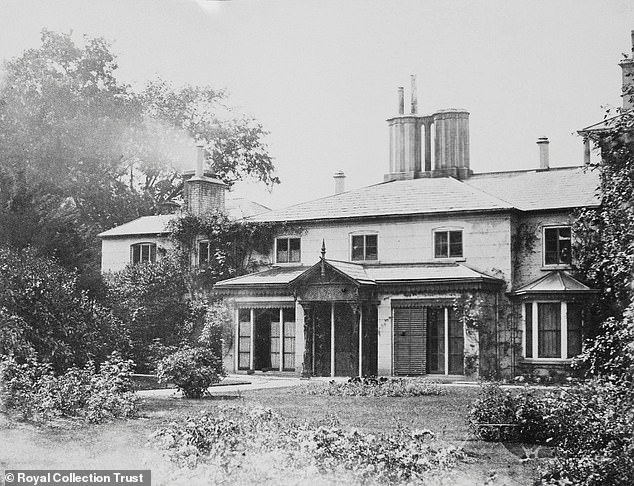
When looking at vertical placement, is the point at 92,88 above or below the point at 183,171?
above

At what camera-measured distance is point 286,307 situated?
586 inches

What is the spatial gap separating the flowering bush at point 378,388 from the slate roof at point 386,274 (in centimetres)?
339

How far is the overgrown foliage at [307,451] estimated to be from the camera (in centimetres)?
678

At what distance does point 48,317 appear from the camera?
9.88 metres

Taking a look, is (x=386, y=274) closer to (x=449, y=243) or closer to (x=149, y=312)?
(x=449, y=243)

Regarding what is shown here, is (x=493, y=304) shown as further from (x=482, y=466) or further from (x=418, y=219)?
(x=482, y=466)

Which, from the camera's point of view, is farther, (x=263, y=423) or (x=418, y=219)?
(x=418, y=219)

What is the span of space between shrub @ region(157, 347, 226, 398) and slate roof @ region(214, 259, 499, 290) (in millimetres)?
3282

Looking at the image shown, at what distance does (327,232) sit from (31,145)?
5770mm

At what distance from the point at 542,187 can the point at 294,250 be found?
4623 mm

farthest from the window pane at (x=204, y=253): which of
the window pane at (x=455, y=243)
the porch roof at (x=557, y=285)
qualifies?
the porch roof at (x=557, y=285)

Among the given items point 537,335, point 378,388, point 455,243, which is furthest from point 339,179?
point 455,243

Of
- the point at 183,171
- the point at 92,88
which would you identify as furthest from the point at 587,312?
the point at 92,88

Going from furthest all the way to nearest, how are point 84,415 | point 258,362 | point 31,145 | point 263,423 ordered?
point 258,362, point 31,145, point 84,415, point 263,423
